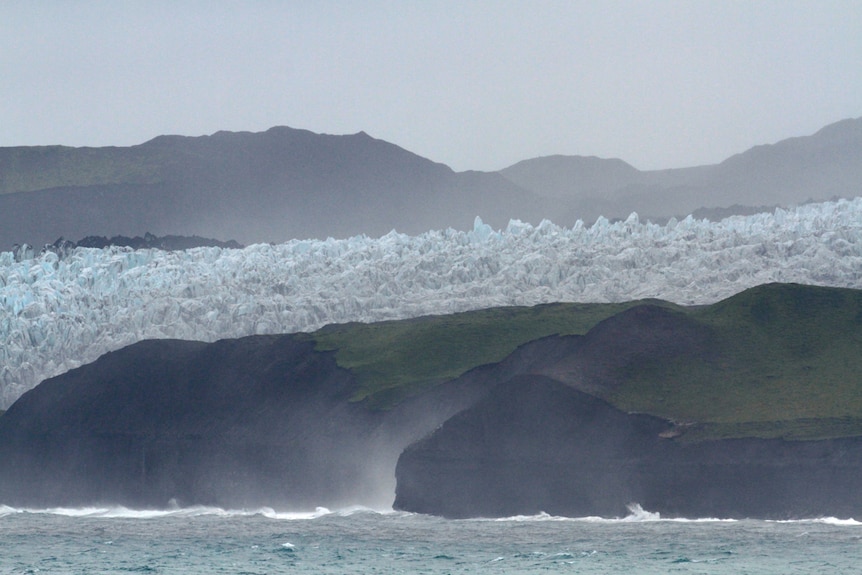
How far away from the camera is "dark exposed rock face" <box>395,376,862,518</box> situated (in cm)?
7988

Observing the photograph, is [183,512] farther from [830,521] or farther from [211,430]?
[830,521]

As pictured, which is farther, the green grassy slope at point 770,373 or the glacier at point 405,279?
the glacier at point 405,279

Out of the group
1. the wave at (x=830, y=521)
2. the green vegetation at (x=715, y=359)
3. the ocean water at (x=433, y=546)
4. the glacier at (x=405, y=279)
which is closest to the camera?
the ocean water at (x=433, y=546)

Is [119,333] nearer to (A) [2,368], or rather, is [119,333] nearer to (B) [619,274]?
(A) [2,368]

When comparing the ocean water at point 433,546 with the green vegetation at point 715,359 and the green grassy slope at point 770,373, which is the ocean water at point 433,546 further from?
the green vegetation at point 715,359

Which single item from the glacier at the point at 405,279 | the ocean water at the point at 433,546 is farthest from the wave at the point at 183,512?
the glacier at the point at 405,279

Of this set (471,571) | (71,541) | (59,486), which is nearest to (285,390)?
(59,486)

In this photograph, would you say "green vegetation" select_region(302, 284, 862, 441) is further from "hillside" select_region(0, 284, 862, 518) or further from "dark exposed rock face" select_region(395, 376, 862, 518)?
"dark exposed rock face" select_region(395, 376, 862, 518)

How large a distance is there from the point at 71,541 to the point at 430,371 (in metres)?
43.1

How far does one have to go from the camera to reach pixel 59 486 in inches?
4353

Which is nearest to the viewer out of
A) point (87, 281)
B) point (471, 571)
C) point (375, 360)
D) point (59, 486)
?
point (471, 571)

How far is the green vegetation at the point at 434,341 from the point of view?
372 feet

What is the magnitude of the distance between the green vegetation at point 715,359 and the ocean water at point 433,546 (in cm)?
1189

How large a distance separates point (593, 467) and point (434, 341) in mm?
39662
